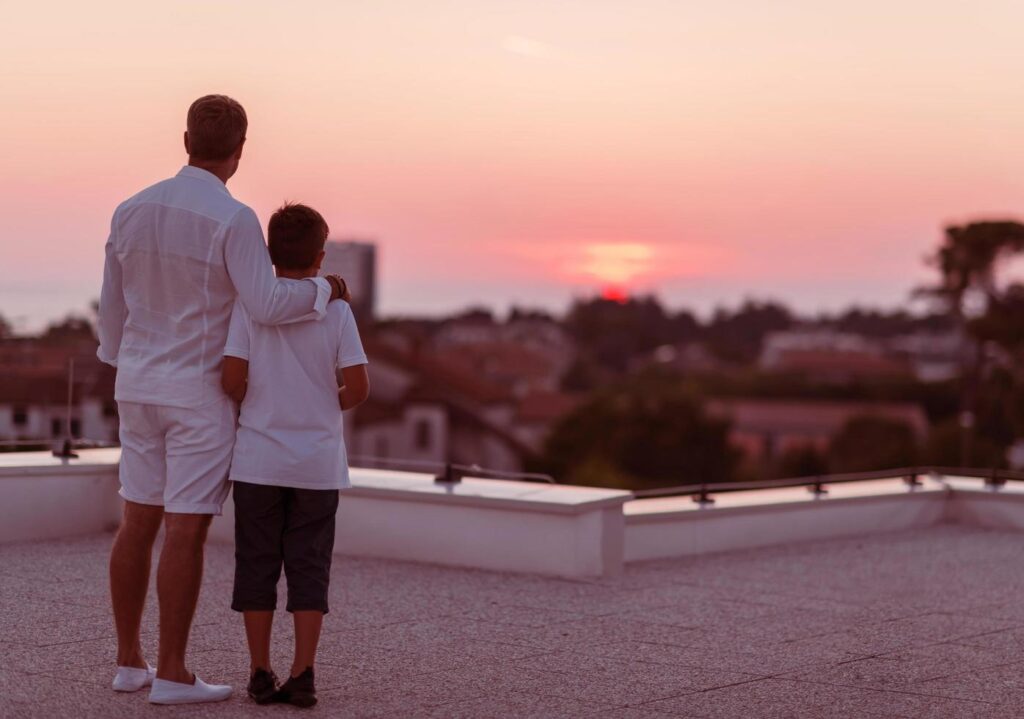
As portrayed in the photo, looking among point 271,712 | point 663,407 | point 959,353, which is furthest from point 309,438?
point 663,407

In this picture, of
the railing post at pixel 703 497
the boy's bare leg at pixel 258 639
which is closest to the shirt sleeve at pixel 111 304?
the boy's bare leg at pixel 258 639

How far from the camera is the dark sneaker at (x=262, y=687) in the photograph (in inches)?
184

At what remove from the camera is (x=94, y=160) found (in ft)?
65.3

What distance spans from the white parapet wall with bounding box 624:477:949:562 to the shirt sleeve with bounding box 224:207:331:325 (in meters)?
4.42

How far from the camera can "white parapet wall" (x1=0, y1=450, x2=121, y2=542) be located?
8.03 m

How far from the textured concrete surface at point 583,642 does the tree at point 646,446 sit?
6109cm

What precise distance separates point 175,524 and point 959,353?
2595 inches

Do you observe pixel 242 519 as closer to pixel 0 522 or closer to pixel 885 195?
pixel 0 522

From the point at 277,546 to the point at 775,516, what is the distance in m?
5.83

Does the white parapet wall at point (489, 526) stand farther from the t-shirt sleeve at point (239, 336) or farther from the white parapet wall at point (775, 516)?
the t-shirt sleeve at point (239, 336)

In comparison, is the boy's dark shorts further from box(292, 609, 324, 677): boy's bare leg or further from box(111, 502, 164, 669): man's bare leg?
box(111, 502, 164, 669): man's bare leg

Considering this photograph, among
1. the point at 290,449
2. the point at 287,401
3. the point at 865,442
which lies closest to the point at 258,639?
the point at 290,449

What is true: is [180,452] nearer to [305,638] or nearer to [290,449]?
[290,449]

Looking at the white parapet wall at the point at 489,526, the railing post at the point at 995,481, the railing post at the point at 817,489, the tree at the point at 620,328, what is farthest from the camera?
the tree at the point at 620,328
